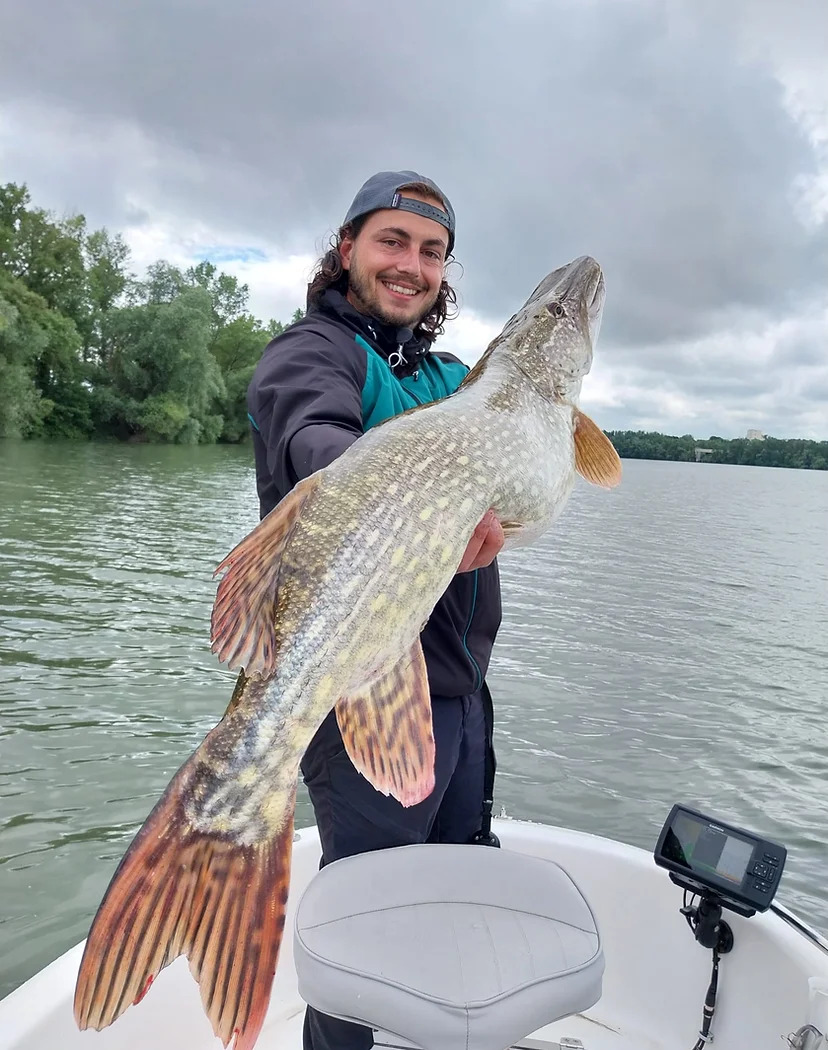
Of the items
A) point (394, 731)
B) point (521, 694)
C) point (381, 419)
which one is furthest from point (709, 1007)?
point (521, 694)

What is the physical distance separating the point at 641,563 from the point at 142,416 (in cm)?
2810

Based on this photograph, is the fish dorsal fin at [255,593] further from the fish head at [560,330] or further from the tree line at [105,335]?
the tree line at [105,335]

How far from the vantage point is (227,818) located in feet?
4.65

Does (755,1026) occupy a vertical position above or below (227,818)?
below

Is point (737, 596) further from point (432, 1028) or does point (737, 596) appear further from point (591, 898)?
point (432, 1028)

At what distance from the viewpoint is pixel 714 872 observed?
96.1 inches

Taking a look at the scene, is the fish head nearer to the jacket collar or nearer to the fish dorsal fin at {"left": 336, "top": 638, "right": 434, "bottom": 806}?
the jacket collar

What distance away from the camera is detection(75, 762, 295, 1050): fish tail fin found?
1.26 m

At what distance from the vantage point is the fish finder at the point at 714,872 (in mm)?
2361

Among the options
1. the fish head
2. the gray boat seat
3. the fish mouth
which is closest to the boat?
the gray boat seat

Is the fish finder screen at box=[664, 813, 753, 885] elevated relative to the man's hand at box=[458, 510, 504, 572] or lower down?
lower down

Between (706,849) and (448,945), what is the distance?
4.32 feet

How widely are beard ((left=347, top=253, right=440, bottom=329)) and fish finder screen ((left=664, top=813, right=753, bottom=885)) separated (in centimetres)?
185

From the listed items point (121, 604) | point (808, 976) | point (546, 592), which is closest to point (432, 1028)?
point (808, 976)
